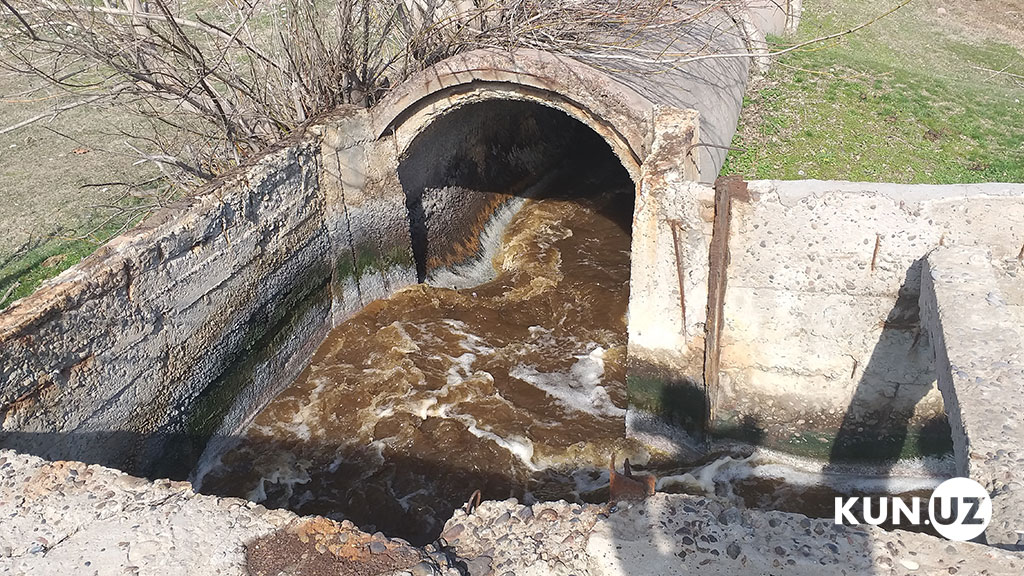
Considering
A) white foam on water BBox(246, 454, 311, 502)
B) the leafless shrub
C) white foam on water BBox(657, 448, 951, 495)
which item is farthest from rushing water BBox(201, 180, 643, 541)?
the leafless shrub

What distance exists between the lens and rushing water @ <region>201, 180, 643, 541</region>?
20.1 feet

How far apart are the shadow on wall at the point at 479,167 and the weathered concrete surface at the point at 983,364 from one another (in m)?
4.73

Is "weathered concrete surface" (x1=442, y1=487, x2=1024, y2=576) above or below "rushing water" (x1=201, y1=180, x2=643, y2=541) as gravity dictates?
above

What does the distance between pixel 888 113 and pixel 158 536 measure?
9549mm

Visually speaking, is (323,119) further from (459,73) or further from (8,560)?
(8,560)

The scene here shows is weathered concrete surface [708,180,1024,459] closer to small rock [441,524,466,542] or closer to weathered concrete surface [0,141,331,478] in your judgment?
small rock [441,524,466,542]

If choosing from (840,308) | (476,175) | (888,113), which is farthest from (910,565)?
(888,113)

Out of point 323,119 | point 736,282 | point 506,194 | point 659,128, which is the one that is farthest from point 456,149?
point 736,282

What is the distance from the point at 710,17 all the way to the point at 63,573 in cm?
839

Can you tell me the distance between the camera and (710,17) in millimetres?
8883

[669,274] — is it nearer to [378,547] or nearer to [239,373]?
[378,547]

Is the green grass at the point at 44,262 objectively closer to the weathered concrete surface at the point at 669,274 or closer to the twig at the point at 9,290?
the twig at the point at 9,290

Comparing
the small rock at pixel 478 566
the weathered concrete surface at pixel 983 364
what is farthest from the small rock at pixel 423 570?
the weathered concrete surface at pixel 983 364

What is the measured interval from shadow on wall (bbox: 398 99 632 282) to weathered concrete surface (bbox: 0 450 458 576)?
4.56 meters
